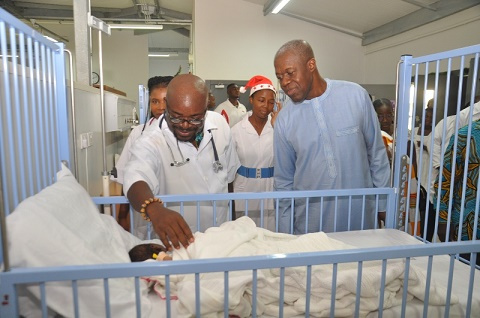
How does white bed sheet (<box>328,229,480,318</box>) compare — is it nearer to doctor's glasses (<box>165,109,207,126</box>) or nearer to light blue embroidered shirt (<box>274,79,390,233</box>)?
light blue embroidered shirt (<box>274,79,390,233</box>)

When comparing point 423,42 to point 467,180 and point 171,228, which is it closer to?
point 467,180

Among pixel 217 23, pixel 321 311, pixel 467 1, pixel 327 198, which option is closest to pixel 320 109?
pixel 327 198

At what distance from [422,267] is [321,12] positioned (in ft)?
21.2

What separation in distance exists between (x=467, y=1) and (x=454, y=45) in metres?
0.65

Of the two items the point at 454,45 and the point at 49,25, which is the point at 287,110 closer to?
the point at 454,45

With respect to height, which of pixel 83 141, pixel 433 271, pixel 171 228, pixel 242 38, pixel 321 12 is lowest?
pixel 433 271

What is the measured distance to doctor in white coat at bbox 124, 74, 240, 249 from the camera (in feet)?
5.22

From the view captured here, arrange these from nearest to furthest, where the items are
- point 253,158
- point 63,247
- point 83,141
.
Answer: point 63,247
point 83,141
point 253,158

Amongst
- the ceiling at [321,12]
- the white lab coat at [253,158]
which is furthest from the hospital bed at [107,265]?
the ceiling at [321,12]

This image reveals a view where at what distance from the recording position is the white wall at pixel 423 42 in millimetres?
4895

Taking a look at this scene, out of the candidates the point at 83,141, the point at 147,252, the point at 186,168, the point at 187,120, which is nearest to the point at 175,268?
the point at 147,252

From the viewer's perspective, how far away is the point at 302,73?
187cm

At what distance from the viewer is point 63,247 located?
1002 mm

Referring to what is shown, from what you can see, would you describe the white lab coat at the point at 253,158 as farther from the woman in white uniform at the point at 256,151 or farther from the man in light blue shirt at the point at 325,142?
the man in light blue shirt at the point at 325,142
